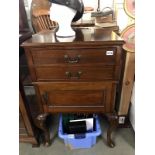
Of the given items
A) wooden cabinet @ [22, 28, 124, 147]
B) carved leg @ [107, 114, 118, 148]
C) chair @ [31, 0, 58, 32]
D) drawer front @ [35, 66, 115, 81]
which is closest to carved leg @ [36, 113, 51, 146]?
wooden cabinet @ [22, 28, 124, 147]

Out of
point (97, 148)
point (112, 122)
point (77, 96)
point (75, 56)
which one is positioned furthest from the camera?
point (97, 148)

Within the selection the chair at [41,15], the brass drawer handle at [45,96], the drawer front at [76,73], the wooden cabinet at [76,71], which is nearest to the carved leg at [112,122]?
the wooden cabinet at [76,71]

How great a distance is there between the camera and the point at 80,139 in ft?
3.85

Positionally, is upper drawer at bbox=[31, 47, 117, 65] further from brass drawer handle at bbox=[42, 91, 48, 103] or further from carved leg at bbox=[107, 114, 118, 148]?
carved leg at bbox=[107, 114, 118, 148]

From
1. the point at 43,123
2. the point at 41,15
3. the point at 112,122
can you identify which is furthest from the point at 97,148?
the point at 41,15

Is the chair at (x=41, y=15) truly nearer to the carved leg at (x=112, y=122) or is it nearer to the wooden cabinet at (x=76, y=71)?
the wooden cabinet at (x=76, y=71)

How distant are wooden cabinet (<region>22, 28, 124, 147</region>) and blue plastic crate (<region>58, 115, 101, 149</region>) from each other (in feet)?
0.66

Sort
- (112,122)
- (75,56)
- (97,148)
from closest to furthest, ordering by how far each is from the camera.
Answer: (75,56) → (112,122) → (97,148)

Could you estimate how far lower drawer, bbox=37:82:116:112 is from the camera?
Answer: 95 centimetres

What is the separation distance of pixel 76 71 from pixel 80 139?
56 centimetres

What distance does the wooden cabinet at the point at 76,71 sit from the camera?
2.74 ft

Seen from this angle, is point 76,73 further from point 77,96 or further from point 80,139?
point 80,139
